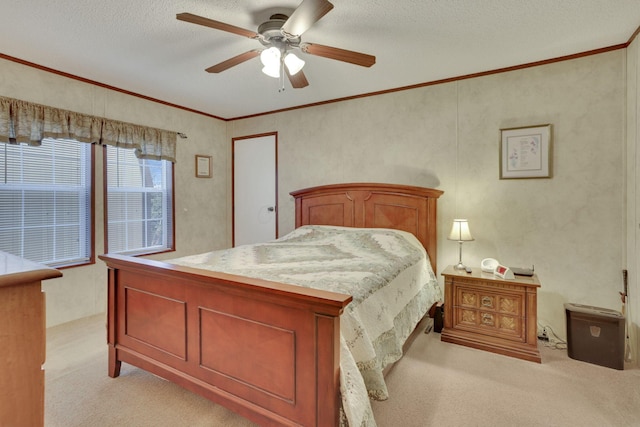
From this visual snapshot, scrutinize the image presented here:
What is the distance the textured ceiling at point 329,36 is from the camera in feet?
6.69

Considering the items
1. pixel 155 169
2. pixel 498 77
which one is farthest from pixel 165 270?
pixel 498 77

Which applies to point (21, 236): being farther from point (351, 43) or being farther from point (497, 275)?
point (497, 275)

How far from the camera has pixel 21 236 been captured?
292 centimetres

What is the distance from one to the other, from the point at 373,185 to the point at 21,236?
3426mm

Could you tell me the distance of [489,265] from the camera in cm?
283

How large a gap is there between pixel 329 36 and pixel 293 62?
17.7 inches

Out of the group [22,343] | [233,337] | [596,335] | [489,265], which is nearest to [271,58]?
[233,337]

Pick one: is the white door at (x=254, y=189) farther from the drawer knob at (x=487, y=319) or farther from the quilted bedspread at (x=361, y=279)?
the drawer knob at (x=487, y=319)

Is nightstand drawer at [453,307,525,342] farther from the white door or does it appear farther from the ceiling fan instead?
the white door

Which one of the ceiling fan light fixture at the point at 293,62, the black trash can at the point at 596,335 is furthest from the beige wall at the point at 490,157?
the ceiling fan light fixture at the point at 293,62

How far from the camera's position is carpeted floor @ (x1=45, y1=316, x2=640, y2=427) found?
1771mm

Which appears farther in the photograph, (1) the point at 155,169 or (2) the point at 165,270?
(1) the point at 155,169

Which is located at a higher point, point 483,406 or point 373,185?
point 373,185

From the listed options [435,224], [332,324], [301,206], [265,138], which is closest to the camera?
[332,324]
